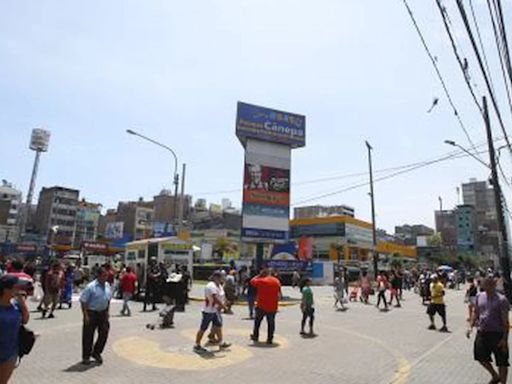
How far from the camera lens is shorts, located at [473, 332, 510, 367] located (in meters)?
7.04

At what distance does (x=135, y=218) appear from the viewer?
116 m

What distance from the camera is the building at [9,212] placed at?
101 meters

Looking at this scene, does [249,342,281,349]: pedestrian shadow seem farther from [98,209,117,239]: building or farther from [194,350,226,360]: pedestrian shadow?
[98,209,117,239]: building

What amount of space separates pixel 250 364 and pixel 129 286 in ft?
30.5

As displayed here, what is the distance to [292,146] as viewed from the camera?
105 feet

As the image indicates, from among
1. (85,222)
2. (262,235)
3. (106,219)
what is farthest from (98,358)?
(106,219)

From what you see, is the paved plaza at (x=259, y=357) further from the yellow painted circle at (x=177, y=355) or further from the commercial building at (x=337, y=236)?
the commercial building at (x=337, y=236)

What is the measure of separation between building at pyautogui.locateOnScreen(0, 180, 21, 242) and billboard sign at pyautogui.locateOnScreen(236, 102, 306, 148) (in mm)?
81870

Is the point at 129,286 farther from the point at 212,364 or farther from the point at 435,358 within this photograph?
the point at 435,358

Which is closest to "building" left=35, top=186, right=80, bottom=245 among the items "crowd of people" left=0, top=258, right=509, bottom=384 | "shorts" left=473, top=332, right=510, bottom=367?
"crowd of people" left=0, top=258, right=509, bottom=384

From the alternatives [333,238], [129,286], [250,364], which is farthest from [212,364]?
[333,238]

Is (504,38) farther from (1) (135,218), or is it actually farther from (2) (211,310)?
(1) (135,218)

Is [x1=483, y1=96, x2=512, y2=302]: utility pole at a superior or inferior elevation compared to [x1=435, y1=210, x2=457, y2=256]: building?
inferior

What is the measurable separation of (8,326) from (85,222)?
359ft
